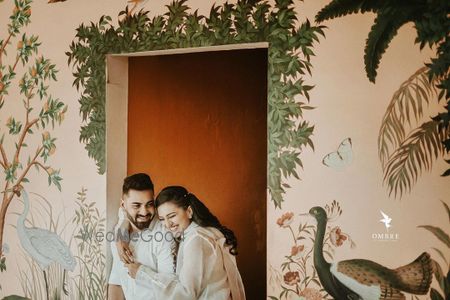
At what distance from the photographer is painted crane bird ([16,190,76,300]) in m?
3.21

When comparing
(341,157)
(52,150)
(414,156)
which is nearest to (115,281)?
(52,150)

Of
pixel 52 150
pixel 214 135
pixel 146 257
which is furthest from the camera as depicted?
pixel 52 150

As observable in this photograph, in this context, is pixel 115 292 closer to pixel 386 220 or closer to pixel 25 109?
pixel 25 109

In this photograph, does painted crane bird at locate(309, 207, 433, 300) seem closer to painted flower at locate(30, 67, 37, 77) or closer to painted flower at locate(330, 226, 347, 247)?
painted flower at locate(330, 226, 347, 247)

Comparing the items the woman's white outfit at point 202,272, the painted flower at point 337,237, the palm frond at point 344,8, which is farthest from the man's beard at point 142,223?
the palm frond at point 344,8

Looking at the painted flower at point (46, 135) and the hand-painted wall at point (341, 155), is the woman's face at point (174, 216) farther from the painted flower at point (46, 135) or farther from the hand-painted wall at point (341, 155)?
the painted flower at point (46, 135)

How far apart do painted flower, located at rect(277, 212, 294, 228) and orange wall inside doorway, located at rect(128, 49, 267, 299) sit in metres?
0.11

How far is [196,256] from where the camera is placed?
285 centimetres

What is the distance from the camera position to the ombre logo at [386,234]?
8.11ft

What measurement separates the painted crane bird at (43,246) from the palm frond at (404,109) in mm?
1708

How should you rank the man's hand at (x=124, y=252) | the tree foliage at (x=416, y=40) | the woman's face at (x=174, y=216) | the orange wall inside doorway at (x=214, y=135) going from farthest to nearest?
the man's hand at (x=124, y=252), the woman's face at (x=174, y=216), the orange wall inside doorway at (x=214, y=135), the tree foliage at (x=416, y=40)

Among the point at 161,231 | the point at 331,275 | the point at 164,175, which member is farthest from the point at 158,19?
the point at 331,275

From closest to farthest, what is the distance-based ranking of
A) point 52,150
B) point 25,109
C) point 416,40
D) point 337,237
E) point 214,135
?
point 416,40, point 337,237, point 214,135, point 52,150, point 25,109

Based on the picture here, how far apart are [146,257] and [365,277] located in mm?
1074
